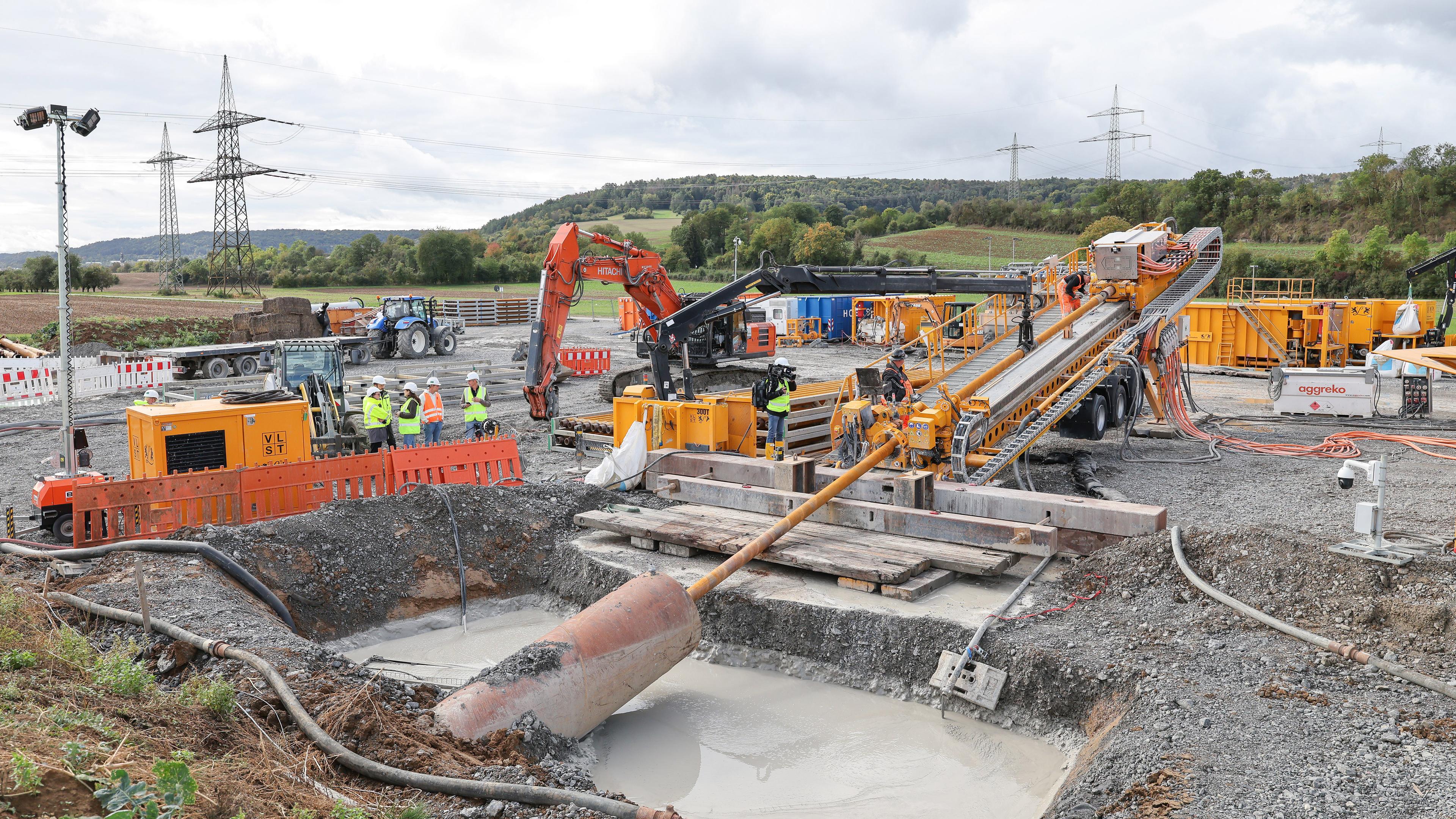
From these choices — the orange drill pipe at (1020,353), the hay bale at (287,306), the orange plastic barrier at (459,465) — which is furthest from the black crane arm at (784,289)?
the hay bale at (287,306)

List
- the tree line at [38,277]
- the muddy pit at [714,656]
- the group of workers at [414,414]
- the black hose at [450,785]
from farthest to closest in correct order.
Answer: the tree line at [38,277] → the group of workers at [414,414] → the muddy pit at [714,656] → the black hose at [450,785]

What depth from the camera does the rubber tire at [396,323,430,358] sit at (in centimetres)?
3125

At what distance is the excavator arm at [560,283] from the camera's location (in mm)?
15055

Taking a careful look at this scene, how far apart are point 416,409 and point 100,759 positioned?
9531mm

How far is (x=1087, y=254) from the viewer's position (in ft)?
59.0

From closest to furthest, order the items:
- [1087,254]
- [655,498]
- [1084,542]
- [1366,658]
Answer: [1366,658] < [1084,542] < [655,498] < [1087,254]

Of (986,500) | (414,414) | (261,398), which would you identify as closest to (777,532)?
(986,500)

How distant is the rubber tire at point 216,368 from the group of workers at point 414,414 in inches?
528

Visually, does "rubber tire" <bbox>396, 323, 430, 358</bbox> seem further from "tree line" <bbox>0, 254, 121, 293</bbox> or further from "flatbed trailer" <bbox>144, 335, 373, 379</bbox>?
"tree line" <bbox>0, 254, 121, 293</bbox>

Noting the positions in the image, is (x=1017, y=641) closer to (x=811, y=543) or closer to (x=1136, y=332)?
(x=811, y=543)

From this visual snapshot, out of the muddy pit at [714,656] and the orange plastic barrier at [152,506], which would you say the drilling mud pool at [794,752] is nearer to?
the muddy pit at [714,656]

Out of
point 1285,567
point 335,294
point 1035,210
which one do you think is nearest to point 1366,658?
point 1285,567

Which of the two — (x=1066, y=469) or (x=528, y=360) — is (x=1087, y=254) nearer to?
(x=1066, y=469)

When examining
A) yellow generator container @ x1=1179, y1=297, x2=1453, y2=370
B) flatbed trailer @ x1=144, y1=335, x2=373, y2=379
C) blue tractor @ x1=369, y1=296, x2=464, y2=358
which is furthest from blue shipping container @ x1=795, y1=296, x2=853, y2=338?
flatbed trailer @ x1=144, y1=335, x2=373, y2=379
